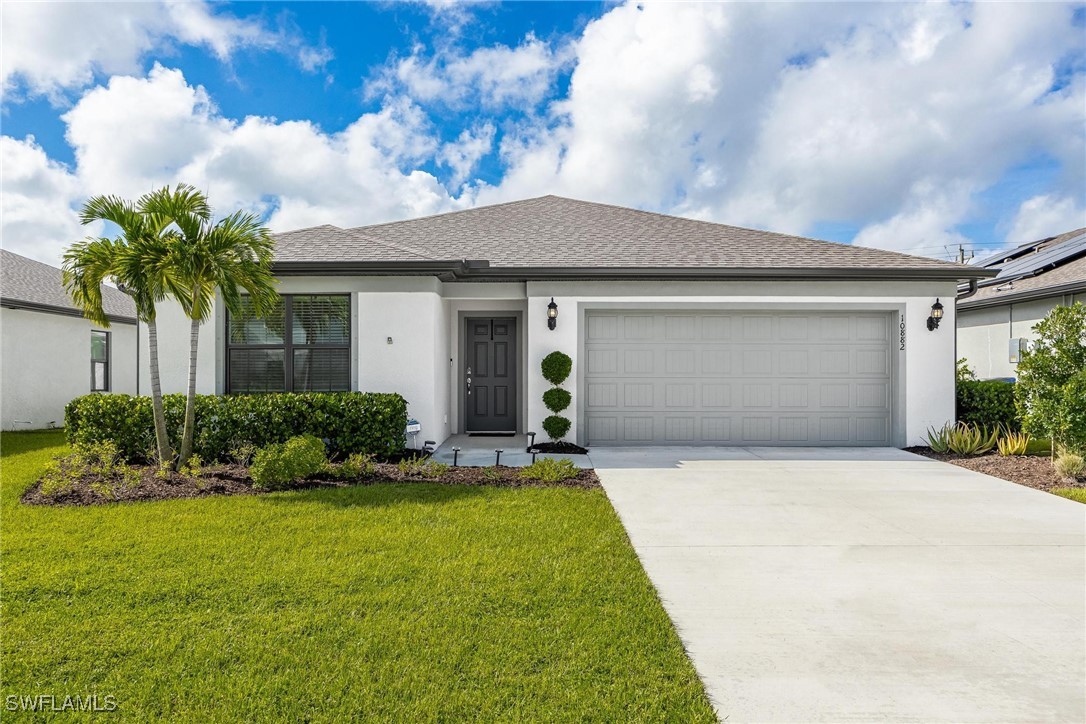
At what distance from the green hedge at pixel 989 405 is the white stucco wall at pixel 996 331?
312cm

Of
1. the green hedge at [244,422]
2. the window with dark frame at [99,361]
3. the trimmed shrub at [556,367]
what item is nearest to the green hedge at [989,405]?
the trimmed shrub at [556,367]

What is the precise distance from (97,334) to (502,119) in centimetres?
1177

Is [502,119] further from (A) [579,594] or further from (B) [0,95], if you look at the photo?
(A) [579,594]

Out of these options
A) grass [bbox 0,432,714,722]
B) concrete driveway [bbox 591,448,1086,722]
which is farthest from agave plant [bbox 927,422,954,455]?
grass [bbox 0,432,714,722]

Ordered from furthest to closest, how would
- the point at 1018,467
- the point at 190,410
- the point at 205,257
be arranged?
the point at 1018,467 < the point at 190,410 < the point at 205,257

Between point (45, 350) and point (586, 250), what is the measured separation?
12.4m

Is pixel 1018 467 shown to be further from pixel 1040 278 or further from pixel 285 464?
pixel 285 464

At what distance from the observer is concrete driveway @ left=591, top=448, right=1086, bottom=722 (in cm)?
243

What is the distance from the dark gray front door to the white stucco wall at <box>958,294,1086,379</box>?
35.1 feet

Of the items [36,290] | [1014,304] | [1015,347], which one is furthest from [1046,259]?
[36,290]

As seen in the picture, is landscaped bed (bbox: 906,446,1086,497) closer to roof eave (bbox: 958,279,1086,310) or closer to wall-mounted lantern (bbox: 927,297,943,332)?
wall-mounted lantern (bbox: 927,297,943,332)

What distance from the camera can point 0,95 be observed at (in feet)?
23.8

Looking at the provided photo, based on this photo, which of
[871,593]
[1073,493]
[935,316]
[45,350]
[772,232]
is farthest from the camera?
[45,350]

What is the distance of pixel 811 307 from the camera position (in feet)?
29.3
